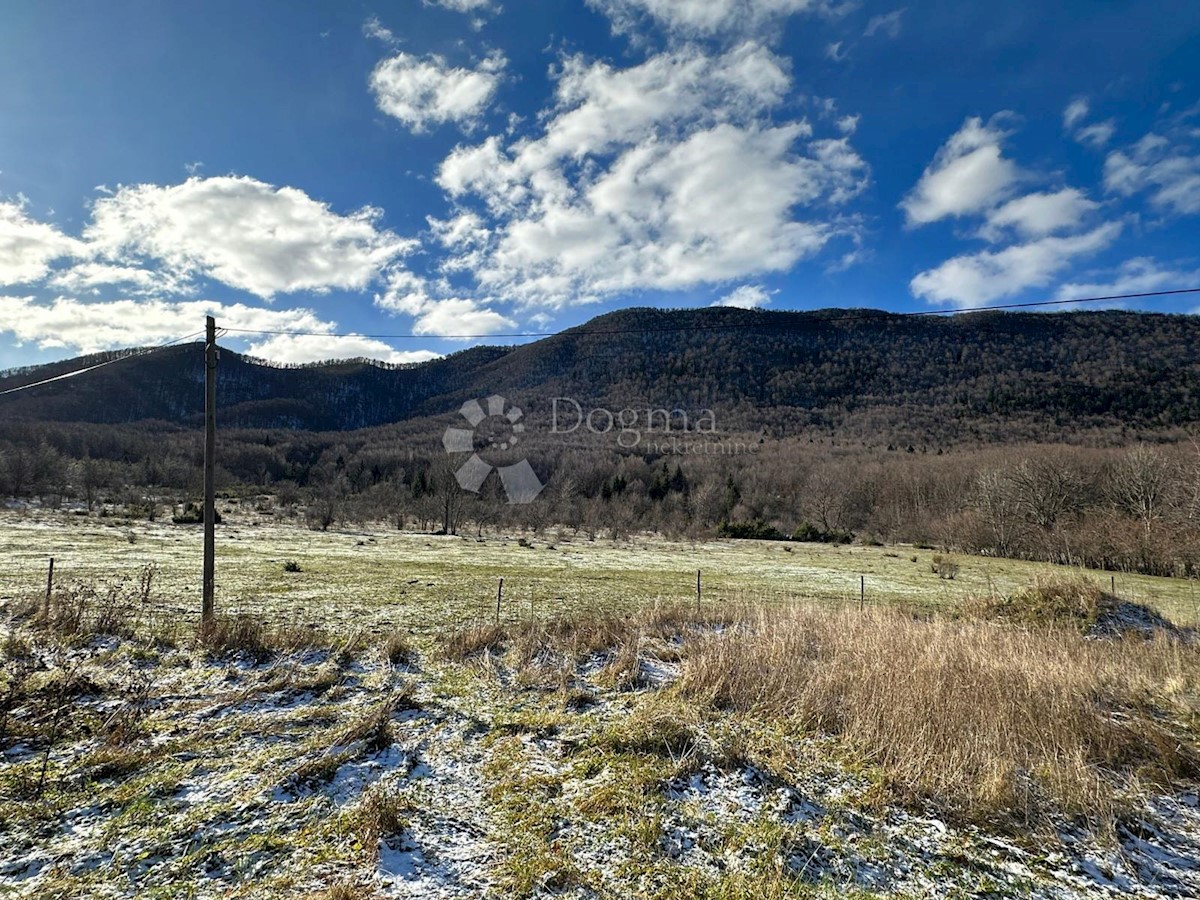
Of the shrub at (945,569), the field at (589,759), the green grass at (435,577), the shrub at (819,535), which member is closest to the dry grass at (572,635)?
the field at (589,759)

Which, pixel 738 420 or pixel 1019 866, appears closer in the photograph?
pixel 1019 866

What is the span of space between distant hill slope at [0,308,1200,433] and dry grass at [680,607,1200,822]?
331 ft

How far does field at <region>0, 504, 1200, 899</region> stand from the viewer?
4.25 meters

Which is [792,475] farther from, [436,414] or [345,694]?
[436,414]

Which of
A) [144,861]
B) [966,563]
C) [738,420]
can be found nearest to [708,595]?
[144,861]

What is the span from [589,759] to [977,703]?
490cm

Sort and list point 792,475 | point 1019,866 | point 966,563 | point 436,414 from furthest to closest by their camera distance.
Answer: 1. point 436,414
2. point 792,475
3. point 966,563
4. point 1019,866

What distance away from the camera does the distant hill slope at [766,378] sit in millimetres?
113312

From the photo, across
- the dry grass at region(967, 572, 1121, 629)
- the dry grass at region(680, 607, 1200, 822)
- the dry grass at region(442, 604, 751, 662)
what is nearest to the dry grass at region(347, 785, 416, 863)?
the dry grass at region(680, 607, 1200, 822)

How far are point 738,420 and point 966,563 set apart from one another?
105356 millimetres

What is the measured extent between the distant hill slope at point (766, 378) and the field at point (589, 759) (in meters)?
102

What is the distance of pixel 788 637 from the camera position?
370 inches

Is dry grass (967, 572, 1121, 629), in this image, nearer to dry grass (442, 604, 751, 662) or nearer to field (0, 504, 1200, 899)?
field (0, 504, 1200, 899)

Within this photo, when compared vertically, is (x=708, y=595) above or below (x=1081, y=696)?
below
